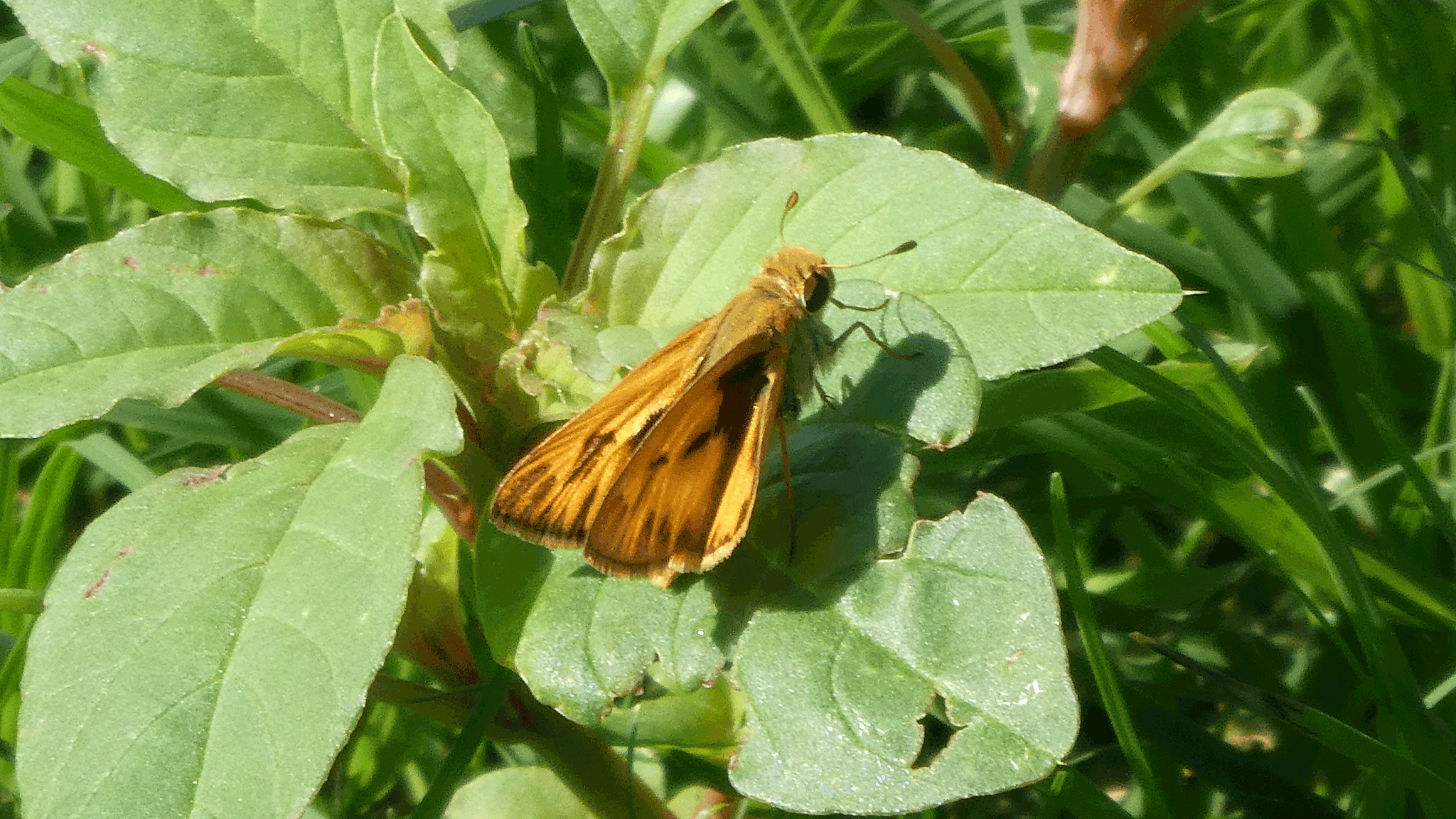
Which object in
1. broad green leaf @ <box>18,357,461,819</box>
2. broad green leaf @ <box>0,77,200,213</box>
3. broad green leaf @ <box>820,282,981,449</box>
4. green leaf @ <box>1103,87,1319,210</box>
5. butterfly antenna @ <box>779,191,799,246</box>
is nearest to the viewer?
broad green leaf @ <box>18,357,461,819</box>

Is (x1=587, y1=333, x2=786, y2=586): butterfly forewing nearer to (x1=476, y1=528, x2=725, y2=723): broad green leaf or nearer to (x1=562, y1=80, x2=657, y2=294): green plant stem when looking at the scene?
(x1=476, y1=528, x2=725, y2=723): broad green leaf

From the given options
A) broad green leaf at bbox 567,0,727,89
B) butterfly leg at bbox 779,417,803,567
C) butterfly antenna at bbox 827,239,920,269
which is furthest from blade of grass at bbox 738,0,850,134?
butterfly leg at bbox 779,417,803,567

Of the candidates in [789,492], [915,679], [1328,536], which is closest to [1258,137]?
[1328,536]

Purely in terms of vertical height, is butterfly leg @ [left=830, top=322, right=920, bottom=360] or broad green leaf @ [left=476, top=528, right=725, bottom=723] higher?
butterfly leg @ [left=830, top=322, right=920, bottom=360]

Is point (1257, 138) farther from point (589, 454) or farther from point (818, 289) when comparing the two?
point (589, 454)

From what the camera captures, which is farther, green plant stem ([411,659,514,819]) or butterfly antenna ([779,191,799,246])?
green plant stem ([411,659,514,819])

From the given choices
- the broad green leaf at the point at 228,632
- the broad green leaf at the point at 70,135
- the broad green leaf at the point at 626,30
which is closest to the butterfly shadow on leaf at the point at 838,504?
the broad green leaf at the point at 228,632

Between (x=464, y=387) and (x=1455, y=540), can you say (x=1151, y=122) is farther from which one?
Result: (x=464, y=387)

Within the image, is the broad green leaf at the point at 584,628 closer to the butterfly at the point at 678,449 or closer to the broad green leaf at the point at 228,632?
the butterfly at the point at 678,449
